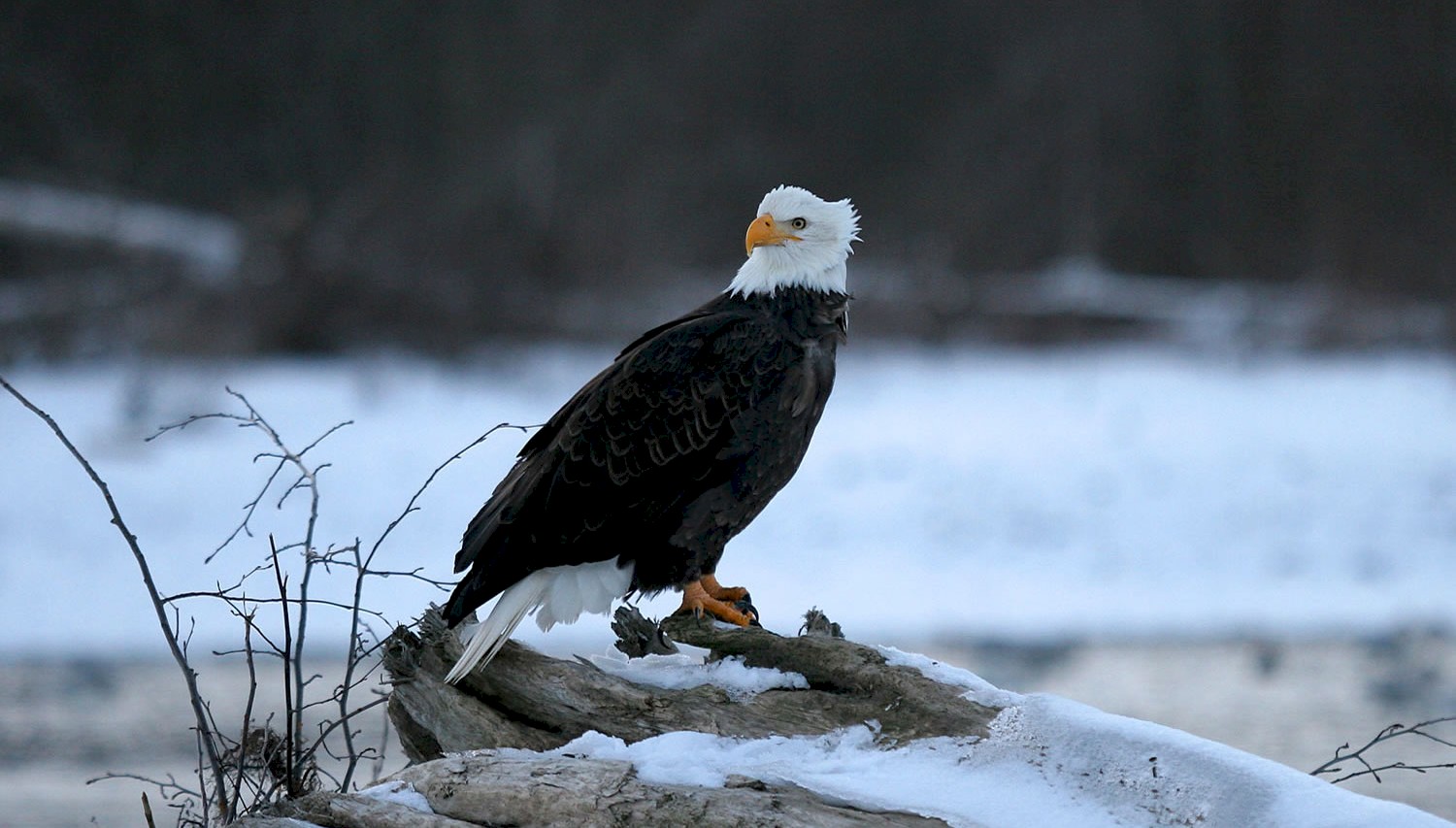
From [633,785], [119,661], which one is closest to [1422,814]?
[633,785]

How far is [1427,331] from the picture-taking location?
1480cm

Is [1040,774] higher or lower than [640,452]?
lower

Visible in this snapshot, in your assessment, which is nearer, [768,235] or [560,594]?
[560,594]

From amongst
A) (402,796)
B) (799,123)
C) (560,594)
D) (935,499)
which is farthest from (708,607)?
(799,123)

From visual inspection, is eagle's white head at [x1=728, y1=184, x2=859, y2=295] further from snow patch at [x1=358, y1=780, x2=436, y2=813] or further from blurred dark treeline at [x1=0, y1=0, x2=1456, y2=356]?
blurred dark treeline at [x1=0, y1=0, x2=1456, y2=356]

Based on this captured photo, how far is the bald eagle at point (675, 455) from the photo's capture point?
12.8 ft

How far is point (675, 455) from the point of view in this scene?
3.95 metres

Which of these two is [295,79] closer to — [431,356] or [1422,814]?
[431,356]

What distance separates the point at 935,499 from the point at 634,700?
763 centimetres

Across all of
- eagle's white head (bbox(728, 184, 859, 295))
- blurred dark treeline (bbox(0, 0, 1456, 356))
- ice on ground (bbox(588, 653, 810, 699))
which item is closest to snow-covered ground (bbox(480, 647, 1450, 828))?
ice on ground (bbox(588, 653, 810, 699))

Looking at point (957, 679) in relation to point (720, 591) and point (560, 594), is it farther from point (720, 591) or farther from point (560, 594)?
point (560, 594)

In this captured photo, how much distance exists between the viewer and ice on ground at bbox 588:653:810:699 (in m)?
3.39

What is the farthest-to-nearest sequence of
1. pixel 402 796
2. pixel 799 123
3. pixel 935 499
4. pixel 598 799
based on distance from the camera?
pixel 799 123 → pixel 935 499 → pixel 402 796 → pixel 598 799

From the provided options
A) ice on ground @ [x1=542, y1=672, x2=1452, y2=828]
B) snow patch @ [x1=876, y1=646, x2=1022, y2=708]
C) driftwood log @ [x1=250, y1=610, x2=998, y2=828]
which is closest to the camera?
ice on ground @ [x1=542, y1=672, x2=1452, y2=828]
